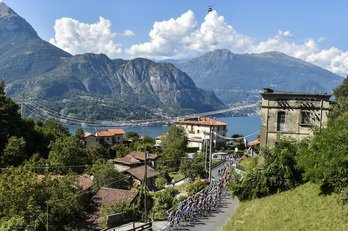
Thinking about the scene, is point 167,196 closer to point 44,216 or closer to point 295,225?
point 44,216

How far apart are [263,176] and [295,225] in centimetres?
689

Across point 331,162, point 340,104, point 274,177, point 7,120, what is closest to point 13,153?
point 7,120

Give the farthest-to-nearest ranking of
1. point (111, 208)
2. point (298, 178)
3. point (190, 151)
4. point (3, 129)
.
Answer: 1. point (190, 151)
2. point (3, 129)
3. point (111, 208)
4. point (298, 178)

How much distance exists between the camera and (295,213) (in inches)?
544

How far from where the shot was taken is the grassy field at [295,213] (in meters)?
11.8

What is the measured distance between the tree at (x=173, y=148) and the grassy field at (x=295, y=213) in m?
31.8

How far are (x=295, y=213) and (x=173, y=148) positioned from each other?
4155 cm

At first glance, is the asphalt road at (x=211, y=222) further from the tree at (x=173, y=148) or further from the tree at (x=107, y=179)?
the tree at (x=173, y=148)

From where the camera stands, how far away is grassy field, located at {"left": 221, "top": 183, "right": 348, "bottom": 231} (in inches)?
464

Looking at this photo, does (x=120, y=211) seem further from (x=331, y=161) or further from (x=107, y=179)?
(x=331, y=161)

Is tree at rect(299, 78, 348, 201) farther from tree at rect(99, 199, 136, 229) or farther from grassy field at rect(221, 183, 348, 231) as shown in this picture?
tree at rect(99, 199, 136, 229)

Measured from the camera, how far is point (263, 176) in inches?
761

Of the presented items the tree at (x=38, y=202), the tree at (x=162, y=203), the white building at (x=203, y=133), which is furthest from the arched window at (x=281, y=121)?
the white building at (x=203, y=133)

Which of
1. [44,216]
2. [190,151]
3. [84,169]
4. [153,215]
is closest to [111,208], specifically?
[153,215]
